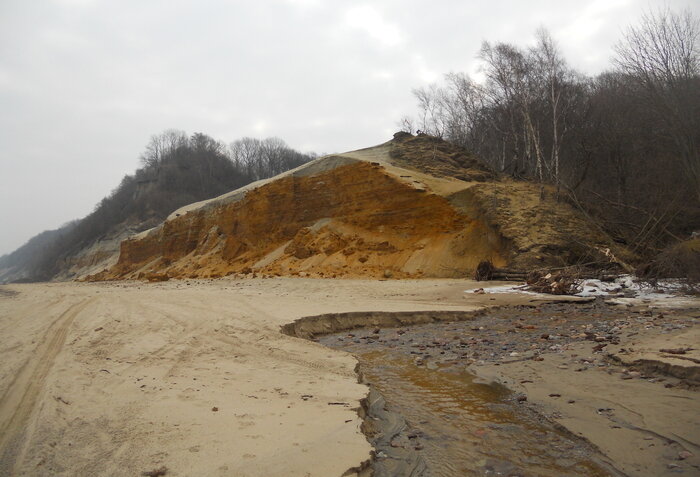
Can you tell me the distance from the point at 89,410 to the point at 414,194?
17465 mm

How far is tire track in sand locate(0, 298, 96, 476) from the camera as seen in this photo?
2814mm

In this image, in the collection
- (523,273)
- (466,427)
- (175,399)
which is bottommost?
(466,427)

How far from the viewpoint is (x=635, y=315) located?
7.56 meters

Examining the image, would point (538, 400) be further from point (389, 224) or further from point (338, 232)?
point (338, 232)

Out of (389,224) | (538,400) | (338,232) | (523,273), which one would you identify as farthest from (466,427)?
(338,232)

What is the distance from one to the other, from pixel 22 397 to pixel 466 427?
3.88 metres

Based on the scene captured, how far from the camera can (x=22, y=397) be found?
3812mm

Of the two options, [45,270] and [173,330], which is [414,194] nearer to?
[173,330]

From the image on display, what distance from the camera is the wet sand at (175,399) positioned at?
8.76 ft

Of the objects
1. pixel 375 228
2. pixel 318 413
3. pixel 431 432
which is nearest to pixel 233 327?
pixel 318 413

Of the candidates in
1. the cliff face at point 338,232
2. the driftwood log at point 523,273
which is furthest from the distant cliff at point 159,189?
the driftwood log at point 523,273

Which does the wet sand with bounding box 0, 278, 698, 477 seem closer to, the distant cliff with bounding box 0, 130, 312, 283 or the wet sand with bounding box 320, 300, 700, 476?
the wet sand with bounding box 320, 300, 700, 476

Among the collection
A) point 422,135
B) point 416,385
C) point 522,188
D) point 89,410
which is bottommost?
point 416,385

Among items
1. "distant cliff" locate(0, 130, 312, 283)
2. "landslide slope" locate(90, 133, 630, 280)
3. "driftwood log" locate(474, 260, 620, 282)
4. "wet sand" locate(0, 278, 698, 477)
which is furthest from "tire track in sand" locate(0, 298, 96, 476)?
"distant cliff" locate(0, 130, 312, 283)
